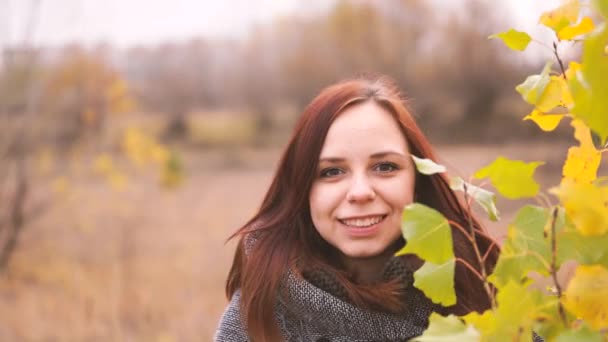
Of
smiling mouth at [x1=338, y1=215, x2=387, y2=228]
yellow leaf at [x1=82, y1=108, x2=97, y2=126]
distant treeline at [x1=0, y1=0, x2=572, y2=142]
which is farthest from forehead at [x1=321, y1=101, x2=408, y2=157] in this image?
distant treeline at [x1=0, y1=0, x2=572, y2=142]

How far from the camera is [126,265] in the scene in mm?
5539

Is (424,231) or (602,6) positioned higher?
(602,6)

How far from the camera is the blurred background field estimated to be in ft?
15.4

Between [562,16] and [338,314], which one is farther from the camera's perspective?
[338,314]

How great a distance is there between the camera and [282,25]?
47.3 ft

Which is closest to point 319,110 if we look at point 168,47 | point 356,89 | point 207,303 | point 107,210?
point 356,89

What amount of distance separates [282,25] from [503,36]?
14.1 metres

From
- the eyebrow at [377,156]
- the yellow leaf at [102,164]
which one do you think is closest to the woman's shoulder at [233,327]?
the eyebrow at [377,156]

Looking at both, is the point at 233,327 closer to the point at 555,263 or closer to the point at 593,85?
the point at 555,263

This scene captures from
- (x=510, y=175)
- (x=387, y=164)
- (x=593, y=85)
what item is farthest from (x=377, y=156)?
(x=593, y=85)

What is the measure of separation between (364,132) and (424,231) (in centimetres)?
70

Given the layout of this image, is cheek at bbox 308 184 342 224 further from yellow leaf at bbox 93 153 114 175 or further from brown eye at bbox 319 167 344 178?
yellow leaf at bbox 93 153 114 175

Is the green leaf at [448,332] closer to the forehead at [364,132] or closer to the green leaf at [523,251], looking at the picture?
the green leaf at [523,251]

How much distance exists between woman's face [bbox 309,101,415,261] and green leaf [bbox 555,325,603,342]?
72cm
